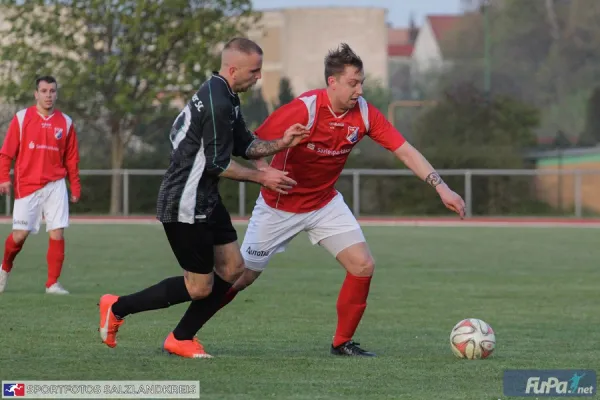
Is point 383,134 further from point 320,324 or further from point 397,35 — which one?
point 397,35

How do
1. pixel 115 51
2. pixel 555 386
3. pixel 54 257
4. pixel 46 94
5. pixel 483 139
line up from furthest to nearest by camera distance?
pixel 483 139 < pixel 115 51 < pixel 54 257 < pixel 46 94 < pixel 555 386

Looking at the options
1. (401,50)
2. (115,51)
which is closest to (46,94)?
(115,51)

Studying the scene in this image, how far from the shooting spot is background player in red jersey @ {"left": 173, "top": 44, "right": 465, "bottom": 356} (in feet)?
27.2

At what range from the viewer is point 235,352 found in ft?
27.5

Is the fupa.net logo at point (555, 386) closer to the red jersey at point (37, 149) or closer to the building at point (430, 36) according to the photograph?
the red jersey at point (37, 149)

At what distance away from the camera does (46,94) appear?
40.8ft

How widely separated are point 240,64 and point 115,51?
29.8 m

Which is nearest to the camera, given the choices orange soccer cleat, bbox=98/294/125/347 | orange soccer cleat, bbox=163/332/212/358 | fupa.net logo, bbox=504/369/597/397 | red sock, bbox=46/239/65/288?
fupa.net logo, bbox=504/369/597/397

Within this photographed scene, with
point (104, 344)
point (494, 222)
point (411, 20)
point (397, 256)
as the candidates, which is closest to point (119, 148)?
point (494, 222)

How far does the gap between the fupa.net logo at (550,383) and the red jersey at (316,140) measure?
1870 mm

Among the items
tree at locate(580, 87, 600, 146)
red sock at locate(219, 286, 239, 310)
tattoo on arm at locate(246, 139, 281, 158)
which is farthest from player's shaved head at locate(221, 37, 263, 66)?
tree at locate(580, 87, 600, 146)

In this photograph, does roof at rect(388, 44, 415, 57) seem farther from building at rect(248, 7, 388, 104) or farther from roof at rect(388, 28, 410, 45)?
building at rect(248, 7, 388, 104)

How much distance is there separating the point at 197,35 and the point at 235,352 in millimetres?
28591

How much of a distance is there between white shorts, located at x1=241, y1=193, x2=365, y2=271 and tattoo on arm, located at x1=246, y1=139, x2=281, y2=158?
705 millimetres
